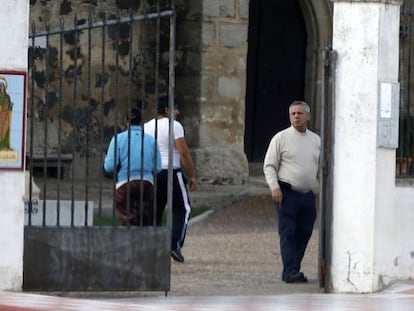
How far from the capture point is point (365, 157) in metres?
12.8

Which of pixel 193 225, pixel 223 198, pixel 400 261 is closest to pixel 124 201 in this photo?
pixel 400 261

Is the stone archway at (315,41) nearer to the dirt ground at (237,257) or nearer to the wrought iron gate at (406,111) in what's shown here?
the dirt ground at (237,257)

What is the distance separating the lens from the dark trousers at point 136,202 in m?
12.9

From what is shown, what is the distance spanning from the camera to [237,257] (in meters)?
15.6

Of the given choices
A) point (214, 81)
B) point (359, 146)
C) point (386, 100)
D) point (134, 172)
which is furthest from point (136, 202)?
point (214, 81)

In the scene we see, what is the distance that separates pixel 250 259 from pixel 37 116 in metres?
6.18

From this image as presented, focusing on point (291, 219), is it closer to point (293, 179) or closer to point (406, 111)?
point (293, 179)

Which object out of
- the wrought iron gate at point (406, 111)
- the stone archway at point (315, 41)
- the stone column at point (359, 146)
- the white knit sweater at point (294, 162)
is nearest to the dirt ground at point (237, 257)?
the stone column at point (359, 146)

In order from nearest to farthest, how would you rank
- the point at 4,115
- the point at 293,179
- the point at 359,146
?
1. the point at 4,115
2. the point at 359,146
3. the point at 293,179

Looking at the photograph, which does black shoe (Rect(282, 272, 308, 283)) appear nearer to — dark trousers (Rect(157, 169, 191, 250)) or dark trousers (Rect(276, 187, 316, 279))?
dark trousers (Rect(276, 187, 316, 279))

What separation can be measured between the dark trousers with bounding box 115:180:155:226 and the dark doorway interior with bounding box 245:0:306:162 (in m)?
10.6

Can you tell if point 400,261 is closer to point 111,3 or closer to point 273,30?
point 111,3

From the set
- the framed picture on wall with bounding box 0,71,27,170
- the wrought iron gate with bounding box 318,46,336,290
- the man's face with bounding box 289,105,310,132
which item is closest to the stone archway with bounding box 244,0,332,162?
the man's face with bounding box 289,105,310,132

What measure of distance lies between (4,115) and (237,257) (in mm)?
4551
